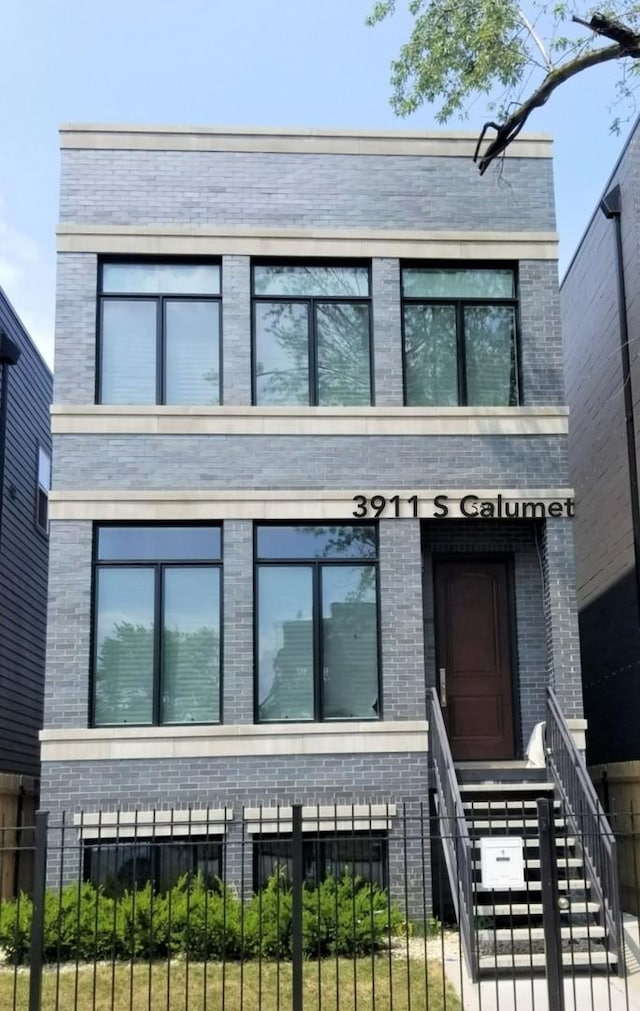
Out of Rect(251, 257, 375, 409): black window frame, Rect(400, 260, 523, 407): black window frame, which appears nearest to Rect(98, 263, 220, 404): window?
Rect(251, 257, 375, 409): black window frame

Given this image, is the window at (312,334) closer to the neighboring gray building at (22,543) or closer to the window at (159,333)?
the window at (159,333)

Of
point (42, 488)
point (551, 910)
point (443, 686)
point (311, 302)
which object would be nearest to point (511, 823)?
point (443, 686)

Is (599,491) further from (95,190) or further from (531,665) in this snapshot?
A: (95,190)

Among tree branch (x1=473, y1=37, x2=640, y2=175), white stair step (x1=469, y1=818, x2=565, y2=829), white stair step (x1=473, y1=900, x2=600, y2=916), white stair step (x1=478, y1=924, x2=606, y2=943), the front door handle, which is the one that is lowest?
white stair step (x1=478, y1=924, x2=606, y2=943)

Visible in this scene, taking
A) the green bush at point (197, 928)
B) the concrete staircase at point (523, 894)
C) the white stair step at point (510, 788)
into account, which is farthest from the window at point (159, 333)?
the green bush at point (197, 928)

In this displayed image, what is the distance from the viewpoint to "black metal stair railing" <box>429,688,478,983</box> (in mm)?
9289

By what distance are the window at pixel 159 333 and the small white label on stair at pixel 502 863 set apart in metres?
6.28

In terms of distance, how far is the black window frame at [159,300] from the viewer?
1277 centimetres

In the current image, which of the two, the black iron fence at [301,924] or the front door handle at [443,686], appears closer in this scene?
the black iron fence at [301,924]

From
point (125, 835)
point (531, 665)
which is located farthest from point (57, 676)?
point (531, 665)

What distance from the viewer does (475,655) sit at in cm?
1302

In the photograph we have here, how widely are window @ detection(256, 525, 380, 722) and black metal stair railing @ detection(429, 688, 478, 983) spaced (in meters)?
0.75

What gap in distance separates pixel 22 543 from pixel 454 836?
34.7ft

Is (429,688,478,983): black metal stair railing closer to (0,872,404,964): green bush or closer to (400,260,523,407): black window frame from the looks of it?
(0,872,404,964): green bush
